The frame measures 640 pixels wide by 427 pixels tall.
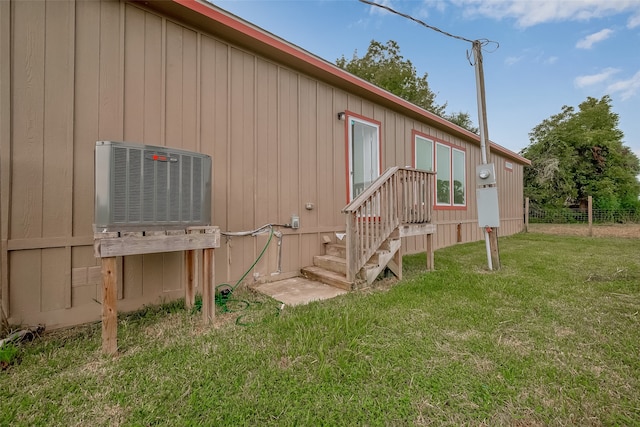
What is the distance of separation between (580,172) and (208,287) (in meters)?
22.8

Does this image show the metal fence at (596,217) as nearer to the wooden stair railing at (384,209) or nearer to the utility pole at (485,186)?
the utility pole at (485,186)

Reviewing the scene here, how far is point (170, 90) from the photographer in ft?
9.55

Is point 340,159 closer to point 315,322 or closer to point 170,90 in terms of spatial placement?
point 170,90

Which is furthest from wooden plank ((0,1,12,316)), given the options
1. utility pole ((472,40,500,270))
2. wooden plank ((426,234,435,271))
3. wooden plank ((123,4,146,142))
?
utility pole ((472,40,500,270))

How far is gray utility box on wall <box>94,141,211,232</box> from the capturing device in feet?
6.12

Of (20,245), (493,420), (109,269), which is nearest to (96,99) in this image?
(20,245)

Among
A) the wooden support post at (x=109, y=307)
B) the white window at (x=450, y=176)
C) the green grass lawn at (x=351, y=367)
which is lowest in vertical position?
the green grass lawn at (x=351, y=367)

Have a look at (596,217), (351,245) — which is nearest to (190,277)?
(351,245)

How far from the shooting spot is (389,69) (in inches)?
640

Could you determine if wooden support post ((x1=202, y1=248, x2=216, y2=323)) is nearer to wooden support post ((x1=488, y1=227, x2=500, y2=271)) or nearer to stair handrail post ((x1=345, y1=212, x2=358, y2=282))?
stair handrail post ((x1=345, y1=212, x2=358, y2=282))

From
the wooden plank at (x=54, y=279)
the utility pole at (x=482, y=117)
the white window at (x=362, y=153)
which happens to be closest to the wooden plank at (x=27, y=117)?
the wooden plank at (x=54, y=279)

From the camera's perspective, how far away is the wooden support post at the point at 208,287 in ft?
7.66

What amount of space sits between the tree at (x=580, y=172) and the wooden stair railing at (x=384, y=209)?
1742 cm

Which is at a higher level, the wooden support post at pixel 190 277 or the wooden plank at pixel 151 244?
the wooden plank at pixel 151 244
